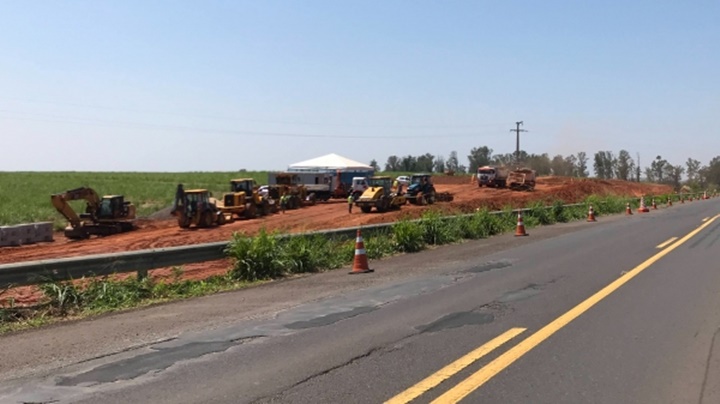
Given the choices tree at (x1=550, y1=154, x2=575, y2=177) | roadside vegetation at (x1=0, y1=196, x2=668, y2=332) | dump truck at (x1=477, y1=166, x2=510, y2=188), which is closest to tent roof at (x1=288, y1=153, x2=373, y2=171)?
dump truck at (x1=477, y1=166, x2=510, y2=188)

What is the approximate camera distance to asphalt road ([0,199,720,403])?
5.91 m

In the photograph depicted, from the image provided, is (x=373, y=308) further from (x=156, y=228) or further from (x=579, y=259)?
(x=156, y=228)

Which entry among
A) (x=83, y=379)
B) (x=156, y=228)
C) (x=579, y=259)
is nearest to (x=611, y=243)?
(x=579, y=259)

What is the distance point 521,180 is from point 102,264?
2264 inches

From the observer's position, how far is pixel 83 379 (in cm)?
646

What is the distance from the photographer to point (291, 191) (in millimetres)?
50438

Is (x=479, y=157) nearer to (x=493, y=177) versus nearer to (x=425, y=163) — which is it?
(x=425, y=163)

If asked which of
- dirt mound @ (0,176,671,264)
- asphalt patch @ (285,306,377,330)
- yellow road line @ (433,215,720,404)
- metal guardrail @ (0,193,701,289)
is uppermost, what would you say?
metal guardrail @ (0,193,701,289)

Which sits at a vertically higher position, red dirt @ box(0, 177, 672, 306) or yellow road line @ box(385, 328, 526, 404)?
yellow road line @ box(385, 328, 526, 404)

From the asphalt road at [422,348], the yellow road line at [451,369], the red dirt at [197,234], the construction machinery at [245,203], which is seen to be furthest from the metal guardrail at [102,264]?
the construction machinery at [245,203]

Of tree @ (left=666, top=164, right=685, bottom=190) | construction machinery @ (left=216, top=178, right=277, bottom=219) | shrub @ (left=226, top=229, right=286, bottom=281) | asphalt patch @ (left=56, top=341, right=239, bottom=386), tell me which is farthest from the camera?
tree @ (left=666, top=164, right=685, bottom=190)

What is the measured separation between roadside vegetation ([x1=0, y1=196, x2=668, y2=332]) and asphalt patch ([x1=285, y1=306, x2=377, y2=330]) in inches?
134

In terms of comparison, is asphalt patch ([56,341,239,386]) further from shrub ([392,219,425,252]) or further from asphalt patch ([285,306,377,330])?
shrub ([392,219,425,252])

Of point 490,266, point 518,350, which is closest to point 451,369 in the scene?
point 518,350
